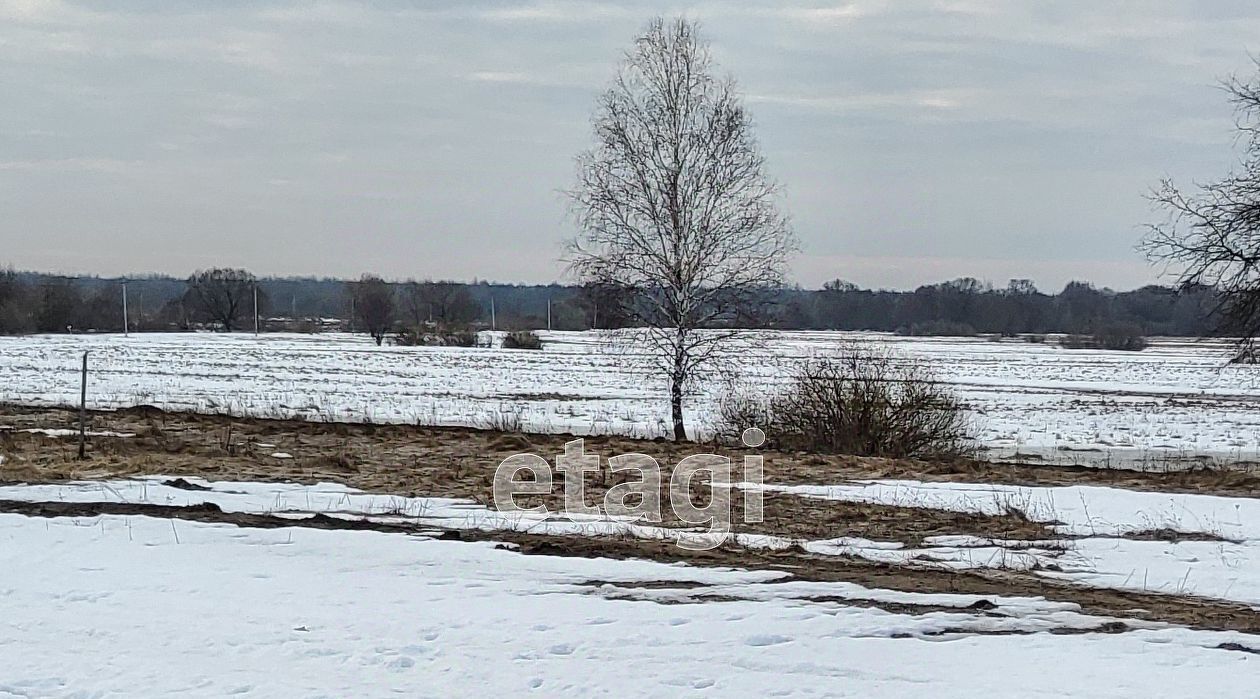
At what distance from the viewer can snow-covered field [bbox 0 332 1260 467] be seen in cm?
2472

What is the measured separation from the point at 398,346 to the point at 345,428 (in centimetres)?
6127

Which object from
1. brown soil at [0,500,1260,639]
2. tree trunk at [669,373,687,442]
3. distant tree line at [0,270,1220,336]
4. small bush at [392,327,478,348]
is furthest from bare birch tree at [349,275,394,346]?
brown soil at [0,500,1260,639]

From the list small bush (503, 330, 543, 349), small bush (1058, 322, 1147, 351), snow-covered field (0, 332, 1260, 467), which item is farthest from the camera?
small bush (1058, 322, 1147, 351)

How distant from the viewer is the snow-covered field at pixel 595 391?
24.7 metres

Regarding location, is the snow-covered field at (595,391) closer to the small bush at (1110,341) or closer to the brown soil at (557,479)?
the brown soil at (557,479)

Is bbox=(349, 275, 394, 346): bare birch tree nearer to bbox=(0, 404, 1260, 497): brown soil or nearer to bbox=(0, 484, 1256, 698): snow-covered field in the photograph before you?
bbox=(0, 404, 1260, 497): brown soil

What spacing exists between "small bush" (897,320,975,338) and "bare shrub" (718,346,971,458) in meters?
101

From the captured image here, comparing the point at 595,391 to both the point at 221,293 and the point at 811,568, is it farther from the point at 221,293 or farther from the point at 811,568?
the point at 221,293

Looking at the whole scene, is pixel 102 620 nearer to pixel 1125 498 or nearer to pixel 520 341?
pixel 1125 498

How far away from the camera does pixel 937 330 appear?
124 m

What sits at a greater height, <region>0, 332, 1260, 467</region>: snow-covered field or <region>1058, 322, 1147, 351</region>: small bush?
<region>1058, 322, 1147, 351</region>: small bush

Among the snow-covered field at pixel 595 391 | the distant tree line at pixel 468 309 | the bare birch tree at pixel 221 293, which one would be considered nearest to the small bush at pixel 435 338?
the distant tree line at pixel 468 309

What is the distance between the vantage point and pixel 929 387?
70.4ft

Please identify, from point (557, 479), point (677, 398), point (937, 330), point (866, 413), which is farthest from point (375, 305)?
point (557, 479)
